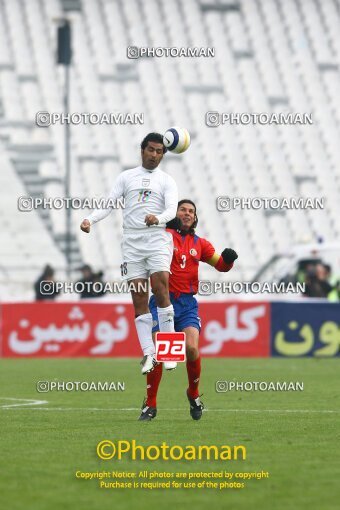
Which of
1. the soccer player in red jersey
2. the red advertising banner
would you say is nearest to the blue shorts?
the soccer player in red jersey

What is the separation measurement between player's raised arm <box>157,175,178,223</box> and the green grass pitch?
1.69 m

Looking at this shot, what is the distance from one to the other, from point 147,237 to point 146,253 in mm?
147

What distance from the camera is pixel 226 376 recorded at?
1895 centimetres

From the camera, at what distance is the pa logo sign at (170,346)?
1128 cm

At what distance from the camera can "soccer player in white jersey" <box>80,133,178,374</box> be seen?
11.4 metres

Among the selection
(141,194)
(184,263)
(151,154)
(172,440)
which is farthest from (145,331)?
(172,440)

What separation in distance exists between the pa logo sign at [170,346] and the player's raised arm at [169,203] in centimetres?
96

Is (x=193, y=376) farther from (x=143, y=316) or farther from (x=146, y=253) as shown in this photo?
(x=146, y=253)

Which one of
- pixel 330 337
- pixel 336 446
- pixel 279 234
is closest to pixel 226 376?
pixel 330 337

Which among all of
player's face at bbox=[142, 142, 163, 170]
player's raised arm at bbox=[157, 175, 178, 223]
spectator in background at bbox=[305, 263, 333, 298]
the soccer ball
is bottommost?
spectator in background at bbox=[305, 263, 333, 298]

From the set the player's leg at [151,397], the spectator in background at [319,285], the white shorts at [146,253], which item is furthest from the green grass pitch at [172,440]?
the spectator in background at [319,285]

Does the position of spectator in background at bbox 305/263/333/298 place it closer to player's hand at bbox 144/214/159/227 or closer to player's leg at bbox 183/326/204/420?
player's leg at bbox 183/326/204/420

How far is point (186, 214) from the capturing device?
1170 cm

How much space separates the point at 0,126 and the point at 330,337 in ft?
58.7
